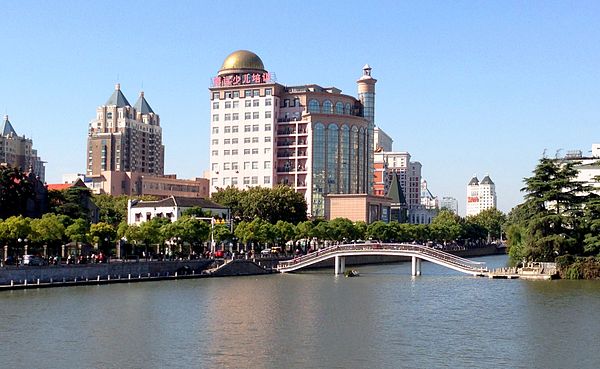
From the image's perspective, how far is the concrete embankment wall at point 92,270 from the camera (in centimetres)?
6625

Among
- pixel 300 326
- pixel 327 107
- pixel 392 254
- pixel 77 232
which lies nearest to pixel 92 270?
Answer: pixel 77 232

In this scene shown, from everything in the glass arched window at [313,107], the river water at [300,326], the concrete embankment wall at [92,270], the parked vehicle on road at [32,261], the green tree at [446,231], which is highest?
the glass arched window at [313,107]

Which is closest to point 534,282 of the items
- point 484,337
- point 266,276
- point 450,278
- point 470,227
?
point 450,278

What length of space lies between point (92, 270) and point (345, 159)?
82120 mm

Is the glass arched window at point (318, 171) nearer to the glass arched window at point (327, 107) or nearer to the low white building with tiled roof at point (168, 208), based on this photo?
the glass arched window at point (327, 107)

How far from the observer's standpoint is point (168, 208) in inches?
4326

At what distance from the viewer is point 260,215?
412 feet

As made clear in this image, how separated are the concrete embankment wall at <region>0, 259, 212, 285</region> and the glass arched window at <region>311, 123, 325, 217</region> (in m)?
61.3

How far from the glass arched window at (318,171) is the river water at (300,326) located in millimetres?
73869

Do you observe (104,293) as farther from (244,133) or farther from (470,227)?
(470,227)

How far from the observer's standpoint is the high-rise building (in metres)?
148

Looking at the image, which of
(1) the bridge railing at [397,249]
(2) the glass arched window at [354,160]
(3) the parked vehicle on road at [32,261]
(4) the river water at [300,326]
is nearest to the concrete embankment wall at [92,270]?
(3) the parked vehicle on road at [32,261]

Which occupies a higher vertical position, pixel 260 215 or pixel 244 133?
pixel 244 133

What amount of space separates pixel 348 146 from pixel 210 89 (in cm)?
2581
